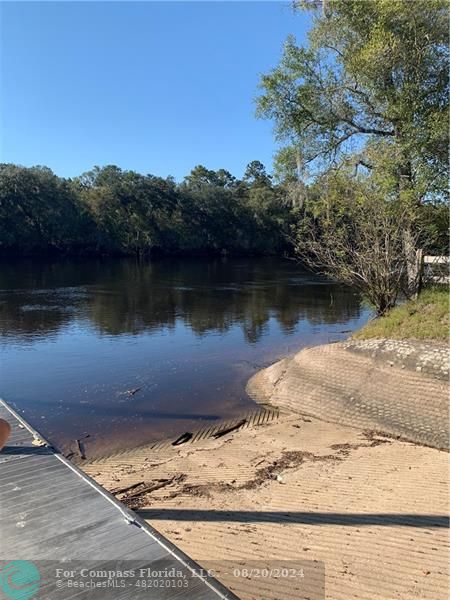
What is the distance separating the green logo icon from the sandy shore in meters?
1.95

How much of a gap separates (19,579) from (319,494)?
4502 millimetres

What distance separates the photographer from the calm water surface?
12.5 m

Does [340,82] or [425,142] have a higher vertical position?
[340,82]

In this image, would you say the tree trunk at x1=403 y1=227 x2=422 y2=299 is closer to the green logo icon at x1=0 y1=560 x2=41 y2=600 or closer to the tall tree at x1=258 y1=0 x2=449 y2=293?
the tall tree at x1=258 y1=0 x2=449 y2=293

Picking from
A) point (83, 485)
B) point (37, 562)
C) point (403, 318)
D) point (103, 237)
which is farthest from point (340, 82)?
point (103, 237)

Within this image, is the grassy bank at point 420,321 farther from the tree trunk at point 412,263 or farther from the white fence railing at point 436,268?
the tree trunk at point 412,263

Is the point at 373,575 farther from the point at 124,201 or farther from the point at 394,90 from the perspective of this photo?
the point at 124,201

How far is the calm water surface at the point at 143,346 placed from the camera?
41.1ft

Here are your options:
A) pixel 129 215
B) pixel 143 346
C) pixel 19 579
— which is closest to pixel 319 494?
pixel 19 579

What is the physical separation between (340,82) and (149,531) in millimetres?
17118

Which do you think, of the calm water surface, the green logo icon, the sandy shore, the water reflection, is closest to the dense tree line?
the water reflection

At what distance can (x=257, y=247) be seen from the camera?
8519 cm

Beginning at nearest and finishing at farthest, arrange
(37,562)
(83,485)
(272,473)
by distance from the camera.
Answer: (37,562) < (83,485) < (272,473)

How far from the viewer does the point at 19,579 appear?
14.1ft
